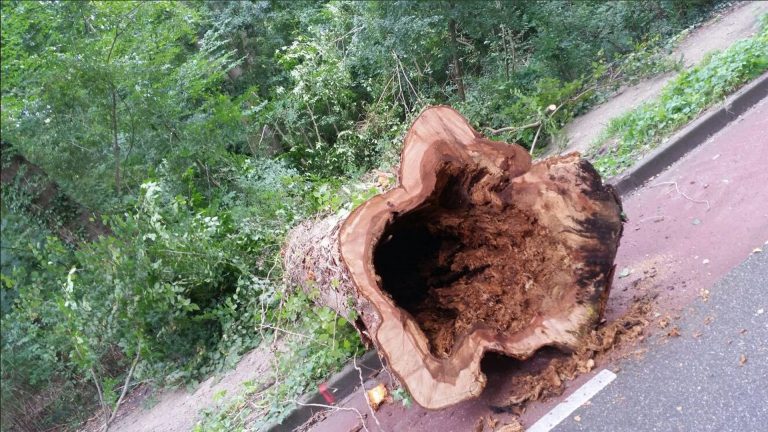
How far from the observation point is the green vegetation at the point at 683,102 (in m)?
4.95

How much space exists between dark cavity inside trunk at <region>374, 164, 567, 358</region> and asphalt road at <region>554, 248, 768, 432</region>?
546 millimetres

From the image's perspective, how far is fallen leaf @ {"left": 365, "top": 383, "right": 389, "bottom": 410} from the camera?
352 cm

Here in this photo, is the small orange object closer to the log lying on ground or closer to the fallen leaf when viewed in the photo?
the fallen leaf

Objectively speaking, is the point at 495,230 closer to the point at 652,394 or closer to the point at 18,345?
the point at 652,394

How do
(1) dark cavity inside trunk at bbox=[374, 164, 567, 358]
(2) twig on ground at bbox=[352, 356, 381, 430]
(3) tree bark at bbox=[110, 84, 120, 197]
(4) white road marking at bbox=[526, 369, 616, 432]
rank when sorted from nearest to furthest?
(4) white road marking at bbox=[526, 369, 616, 432] < (1) dark cavity inside trunk at bbox=[374, 164, 567, 358] < (2) twig on ground at bbox=[352, 356, 381, 430] < (3) tree bark at bbox=[110, 84, 120, 197]

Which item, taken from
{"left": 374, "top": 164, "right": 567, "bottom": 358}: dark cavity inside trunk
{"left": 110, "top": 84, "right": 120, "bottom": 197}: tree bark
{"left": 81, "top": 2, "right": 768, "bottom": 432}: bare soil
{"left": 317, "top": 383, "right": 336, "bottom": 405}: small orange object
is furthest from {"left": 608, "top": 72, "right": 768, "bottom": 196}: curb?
{"left": 110, "top": 84, "right": 120, "bottom": 197}: tree bark

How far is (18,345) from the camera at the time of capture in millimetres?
3260

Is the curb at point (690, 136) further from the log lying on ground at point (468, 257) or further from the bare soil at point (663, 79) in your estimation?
the log lying on ground at point (468, 257)

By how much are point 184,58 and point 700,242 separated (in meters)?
7.89

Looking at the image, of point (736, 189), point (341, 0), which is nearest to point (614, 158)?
point (736, 189)

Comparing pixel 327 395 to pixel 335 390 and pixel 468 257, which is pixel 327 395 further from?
pixel 468 257

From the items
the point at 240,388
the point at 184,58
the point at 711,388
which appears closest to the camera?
the point at 711,388

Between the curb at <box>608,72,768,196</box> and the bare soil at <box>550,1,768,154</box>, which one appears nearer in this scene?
the curb at <box>608,72,768,196</box>

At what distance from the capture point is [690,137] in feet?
15.6
